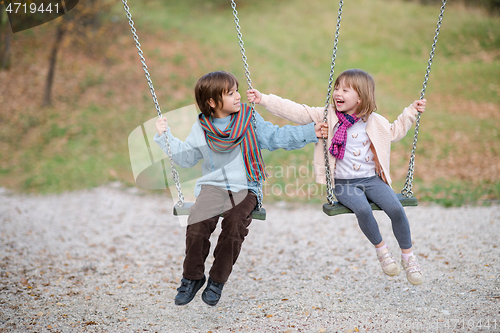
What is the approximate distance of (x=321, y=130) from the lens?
333cm

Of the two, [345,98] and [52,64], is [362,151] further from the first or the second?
[52,64]

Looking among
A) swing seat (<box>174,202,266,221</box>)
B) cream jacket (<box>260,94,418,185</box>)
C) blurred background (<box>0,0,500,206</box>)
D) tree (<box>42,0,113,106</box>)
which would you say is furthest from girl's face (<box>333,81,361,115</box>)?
tree (<box>42,0,113,106</box>)

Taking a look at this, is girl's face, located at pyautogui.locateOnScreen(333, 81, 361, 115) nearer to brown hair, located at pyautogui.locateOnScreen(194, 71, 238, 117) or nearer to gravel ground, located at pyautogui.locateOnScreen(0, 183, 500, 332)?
brown hair, located at pyautogui.locateOnScreen(194, 71, 238, 117)

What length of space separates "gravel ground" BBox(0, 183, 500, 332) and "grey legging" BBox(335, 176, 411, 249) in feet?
2.52

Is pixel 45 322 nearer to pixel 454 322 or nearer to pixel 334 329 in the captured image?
pixel 334 329

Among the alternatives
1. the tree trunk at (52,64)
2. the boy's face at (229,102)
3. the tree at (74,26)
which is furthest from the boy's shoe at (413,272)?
the tree trunk at (52,64)

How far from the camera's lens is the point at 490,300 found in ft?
12.3

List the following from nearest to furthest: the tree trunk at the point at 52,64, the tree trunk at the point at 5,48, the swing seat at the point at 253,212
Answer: the swing seat at the point at 253,212 → the tree trunk at the point at 52,64 → the tree trunk at the point at 5,48

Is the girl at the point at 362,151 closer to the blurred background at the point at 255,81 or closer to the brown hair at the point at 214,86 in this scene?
the brown hair at the point at 214,86

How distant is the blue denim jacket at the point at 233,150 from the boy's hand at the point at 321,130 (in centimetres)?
3

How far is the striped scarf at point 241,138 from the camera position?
10.7 ft

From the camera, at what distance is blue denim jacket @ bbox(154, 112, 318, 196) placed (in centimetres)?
333

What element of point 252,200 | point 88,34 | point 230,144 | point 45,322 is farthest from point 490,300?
point 88,34

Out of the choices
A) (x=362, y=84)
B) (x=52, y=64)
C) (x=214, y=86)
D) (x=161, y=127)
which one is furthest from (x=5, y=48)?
(x=362, y=84)
